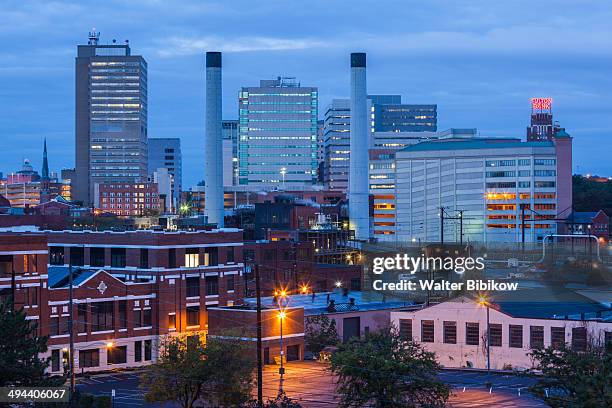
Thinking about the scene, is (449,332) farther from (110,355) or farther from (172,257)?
(110,355)

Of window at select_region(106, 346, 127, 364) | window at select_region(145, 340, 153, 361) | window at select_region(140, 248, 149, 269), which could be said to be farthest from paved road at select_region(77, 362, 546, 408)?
window at select_region(140, 248, 149, 269)

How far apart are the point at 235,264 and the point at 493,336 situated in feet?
79.6

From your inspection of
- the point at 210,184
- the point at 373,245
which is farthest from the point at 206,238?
the point at 210,184

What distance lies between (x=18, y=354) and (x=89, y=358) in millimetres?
32440

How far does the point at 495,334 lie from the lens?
69.9 meters

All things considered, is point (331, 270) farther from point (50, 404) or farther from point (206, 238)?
point (50, 404)

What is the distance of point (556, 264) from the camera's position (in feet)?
345

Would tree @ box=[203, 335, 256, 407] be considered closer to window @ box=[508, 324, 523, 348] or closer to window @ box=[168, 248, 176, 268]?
window @ box=[508, 324, 523, 348]

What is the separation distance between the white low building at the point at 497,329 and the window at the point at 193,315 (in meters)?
16.5

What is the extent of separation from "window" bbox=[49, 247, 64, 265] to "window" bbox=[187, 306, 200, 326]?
12.9 metres

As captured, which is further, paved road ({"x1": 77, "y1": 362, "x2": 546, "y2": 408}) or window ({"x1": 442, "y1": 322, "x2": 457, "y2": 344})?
window ({"x1": 442, "y1": 322, "x2": 457, "y2": 344})

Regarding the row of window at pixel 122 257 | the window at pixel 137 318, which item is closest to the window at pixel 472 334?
the row of window at pixel 122 257

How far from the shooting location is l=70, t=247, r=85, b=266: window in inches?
3302

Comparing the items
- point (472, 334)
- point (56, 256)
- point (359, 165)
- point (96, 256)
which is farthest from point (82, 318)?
point (359, 165)
